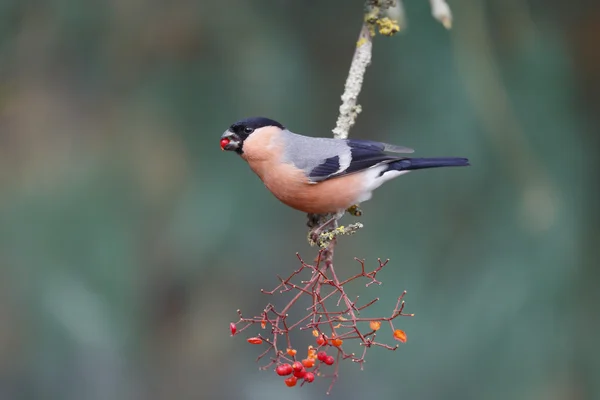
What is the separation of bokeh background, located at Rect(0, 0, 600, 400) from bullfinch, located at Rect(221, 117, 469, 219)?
71 cm

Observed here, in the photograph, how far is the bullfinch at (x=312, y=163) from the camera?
224 cm

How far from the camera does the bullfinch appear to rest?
7.35 ft

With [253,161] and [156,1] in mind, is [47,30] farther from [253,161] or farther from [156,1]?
[253,161]

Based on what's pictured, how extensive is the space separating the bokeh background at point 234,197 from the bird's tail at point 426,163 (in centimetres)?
57

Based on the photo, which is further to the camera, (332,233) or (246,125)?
(246,125)

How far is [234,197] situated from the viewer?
305 centimetres

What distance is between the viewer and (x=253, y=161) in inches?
90.9

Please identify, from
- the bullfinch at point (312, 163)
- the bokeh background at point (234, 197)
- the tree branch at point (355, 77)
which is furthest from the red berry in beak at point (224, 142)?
the bokeh background at point (234, 197)

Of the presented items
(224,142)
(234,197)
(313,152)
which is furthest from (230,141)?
(234,197)

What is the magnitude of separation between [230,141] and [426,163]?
25.1 inches

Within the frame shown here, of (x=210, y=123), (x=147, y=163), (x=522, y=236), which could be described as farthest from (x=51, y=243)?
(x=522, y=236)

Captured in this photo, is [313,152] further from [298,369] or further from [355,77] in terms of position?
[298,369]

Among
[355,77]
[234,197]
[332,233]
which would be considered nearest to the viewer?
[332,233]

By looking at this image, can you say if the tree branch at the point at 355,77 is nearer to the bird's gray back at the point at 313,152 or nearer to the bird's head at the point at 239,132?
the bird's gray back at the point at 313,152
